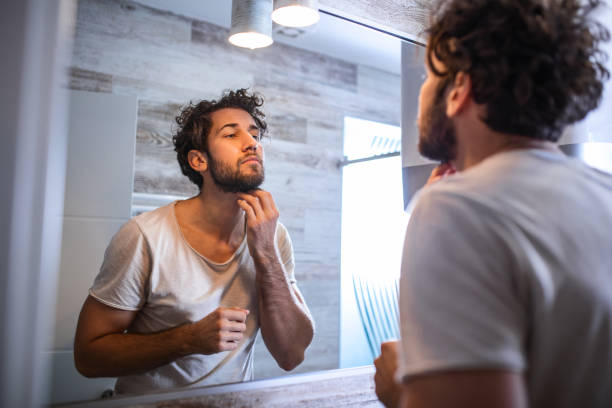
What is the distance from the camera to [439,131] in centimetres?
54

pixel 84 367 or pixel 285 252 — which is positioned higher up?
pixel 285 252

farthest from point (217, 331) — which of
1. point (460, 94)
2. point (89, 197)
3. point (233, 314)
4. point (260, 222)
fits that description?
point (460, 94)

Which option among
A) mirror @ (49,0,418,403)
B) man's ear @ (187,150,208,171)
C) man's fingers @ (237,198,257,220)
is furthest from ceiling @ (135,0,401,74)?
man's fingers @ (237,198,257,220)

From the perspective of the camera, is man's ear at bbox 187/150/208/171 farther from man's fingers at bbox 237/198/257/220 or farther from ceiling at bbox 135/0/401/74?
ceiling at bbox 135/0/401/74

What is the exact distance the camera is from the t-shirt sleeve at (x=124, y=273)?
81 centimetres

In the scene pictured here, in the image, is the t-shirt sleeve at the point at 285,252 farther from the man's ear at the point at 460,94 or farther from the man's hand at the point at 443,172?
the man's ear at the point at 460,94

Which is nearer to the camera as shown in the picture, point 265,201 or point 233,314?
point 233,314

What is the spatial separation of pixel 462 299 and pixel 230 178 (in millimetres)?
742

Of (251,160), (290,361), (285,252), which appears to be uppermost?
(251,160)

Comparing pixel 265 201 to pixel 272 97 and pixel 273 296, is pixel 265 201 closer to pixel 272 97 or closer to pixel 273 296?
pixel 273 296

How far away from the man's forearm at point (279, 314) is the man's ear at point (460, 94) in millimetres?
A: 563

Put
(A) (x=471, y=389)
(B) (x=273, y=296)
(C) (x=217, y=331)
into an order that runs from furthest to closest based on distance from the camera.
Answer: (B) (x=273, y=296) < (C) (x=217, y=331) < (A) (x=471, y=389)

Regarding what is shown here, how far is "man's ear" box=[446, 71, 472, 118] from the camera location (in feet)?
1.57

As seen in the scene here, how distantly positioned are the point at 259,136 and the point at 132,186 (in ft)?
1.01
